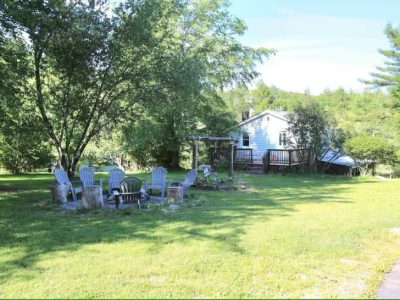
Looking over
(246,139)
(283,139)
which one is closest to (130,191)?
(283,139)

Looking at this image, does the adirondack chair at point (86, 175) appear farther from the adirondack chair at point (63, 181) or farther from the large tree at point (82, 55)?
the large tree at point (82, 55)

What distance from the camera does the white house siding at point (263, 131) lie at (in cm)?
2547

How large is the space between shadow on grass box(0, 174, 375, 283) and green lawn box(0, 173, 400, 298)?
0.02 meters

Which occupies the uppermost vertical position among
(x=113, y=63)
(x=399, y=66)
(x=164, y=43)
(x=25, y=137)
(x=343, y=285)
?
(x=399, y=66)

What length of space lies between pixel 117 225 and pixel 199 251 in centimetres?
223

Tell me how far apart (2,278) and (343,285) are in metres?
3.70

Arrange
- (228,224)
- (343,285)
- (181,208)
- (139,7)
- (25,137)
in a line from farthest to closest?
(25,137) < (139,7) < (181,208) < (228,224) < (343,285)

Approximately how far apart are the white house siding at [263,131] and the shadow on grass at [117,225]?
1577cm

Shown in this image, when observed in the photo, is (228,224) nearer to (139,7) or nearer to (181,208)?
(181,208)

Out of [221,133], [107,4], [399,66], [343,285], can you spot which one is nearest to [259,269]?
[343,285]

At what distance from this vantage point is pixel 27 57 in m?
12.1

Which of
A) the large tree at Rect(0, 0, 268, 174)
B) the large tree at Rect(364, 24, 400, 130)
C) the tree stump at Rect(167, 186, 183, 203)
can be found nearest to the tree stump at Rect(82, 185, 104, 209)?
the tree stump at Rect(167, 186, 183, 203)

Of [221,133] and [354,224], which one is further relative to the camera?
[221,133]

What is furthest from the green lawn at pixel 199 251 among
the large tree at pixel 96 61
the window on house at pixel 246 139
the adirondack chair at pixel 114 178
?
the window on house at pixel 246 139
